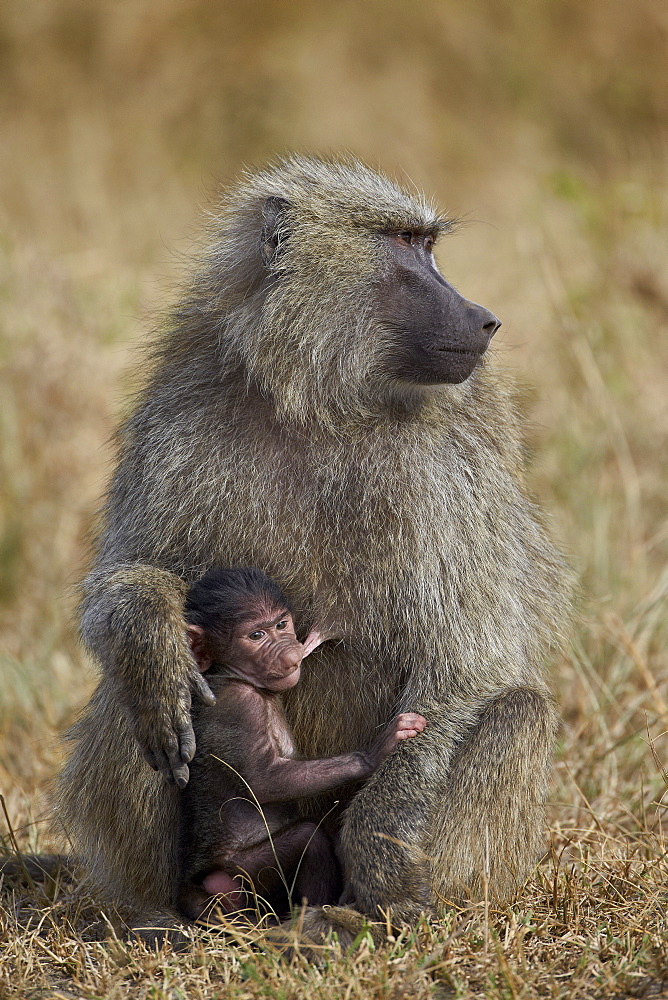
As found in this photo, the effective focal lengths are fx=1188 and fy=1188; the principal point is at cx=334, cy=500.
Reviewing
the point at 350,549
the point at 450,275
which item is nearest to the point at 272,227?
the point at 350,549

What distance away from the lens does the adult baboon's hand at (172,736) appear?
8.13 feet

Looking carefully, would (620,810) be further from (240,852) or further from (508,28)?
(508,28)

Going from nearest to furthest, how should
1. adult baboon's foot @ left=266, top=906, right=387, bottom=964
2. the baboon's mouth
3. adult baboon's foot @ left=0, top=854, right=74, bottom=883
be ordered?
adult baboon's foot @ left=266, top=906, right=387, bottom=964
the baboon's mouth
adult baboon's foot @ left=0, top=854, right=74, bottom=883

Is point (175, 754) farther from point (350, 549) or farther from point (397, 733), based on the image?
point (350, 549)

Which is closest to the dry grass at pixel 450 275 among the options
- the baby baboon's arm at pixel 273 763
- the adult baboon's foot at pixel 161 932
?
the adult baboon's foot at pixel 161 932

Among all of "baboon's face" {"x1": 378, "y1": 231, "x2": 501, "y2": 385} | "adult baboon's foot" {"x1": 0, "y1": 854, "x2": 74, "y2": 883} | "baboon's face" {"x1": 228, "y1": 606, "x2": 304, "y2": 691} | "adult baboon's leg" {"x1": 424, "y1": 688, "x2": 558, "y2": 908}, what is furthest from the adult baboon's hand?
"baboon's face" {"x1": 378, "y1": 231, "x2": 501, "y2": 385}

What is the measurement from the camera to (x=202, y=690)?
2508mm

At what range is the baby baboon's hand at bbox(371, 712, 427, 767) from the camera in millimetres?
2621

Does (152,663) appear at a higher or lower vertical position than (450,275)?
lower

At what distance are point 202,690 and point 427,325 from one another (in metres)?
0.98

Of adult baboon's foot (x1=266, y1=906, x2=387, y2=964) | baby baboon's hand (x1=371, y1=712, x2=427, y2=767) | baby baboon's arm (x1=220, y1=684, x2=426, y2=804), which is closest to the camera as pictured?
adult baboon's foot (x1=266, y1=906, x2=387, y2=964)

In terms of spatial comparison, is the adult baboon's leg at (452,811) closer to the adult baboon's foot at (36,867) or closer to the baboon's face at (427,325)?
the baboon's face at (427,325)

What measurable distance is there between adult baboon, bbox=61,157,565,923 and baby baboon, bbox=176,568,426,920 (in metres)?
0.08

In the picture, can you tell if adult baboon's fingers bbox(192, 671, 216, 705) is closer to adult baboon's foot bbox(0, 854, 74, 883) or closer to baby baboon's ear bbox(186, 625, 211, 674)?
baby baboon's ear bbox(186, 625, 211, 674)
